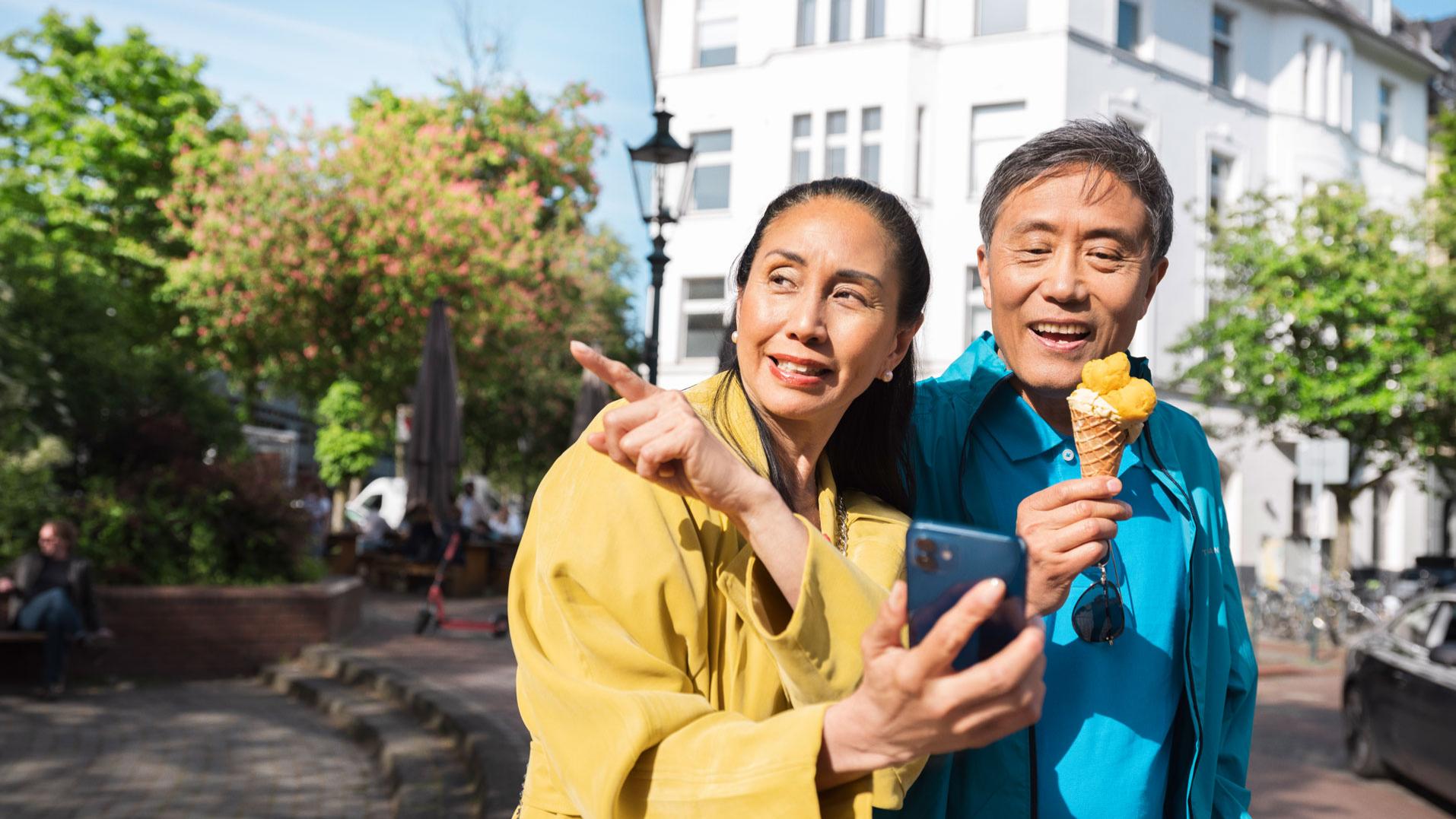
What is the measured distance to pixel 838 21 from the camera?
2589cm

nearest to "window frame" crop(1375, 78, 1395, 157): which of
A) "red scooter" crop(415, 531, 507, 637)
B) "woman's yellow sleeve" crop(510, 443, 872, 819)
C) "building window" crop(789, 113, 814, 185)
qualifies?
"building window" crop(789, 113, 814, 185)

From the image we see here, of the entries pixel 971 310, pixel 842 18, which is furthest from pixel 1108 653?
pixel 842 18

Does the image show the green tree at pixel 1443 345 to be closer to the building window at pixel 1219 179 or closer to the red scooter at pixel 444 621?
the building window at pixel 1219 179

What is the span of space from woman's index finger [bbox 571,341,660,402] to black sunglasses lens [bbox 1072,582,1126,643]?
3.10 ft

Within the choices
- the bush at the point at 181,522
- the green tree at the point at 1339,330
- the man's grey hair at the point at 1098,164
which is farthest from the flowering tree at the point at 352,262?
the man's grey hair at the point at 1098,164

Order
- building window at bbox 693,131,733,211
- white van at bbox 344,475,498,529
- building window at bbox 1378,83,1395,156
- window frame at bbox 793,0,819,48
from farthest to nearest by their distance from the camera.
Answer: white van at bbox 344,475,498,529
building window at bbox 1378,83,1395,156
building window at bbox 693,131,733,211
window frame at bbox 793,0,819,48

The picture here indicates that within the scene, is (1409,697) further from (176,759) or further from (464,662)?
(176,759)

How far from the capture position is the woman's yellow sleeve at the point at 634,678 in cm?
141

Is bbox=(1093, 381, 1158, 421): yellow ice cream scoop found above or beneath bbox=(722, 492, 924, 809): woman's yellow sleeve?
above

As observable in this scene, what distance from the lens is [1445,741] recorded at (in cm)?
824

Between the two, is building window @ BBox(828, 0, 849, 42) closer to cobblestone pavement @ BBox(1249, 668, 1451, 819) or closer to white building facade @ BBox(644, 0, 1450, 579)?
white building facade @ BBox(644, 0, 1450, 579)

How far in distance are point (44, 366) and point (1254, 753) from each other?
12874 millimetres

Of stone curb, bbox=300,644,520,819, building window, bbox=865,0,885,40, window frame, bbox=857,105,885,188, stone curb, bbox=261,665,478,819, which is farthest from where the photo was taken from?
building window, bbox=865,0,885,40

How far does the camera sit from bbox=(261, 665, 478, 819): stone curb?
7.14 metres
